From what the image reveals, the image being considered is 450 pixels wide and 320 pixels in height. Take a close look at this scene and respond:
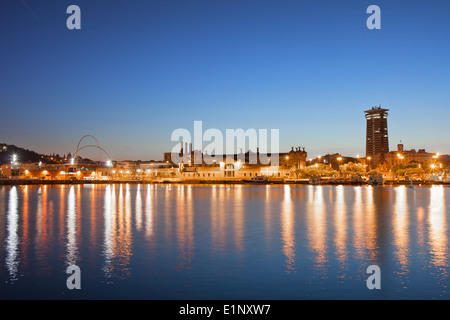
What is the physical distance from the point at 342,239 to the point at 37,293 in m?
15.6

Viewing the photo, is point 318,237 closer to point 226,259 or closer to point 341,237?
point 341,237

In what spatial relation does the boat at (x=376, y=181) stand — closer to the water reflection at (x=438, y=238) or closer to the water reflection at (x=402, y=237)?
the water reflection at (x=402, y=237)

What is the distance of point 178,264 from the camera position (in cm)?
1689

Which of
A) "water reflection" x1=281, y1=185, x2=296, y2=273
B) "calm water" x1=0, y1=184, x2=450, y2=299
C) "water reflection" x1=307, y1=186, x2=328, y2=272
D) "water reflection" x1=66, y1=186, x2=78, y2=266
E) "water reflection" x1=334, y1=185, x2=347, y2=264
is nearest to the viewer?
"calm water" x1=0, y1=184, x2=450, y2=299

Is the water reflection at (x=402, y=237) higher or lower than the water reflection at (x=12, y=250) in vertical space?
lower

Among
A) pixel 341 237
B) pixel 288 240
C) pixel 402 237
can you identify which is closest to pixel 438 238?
pixel 402 237

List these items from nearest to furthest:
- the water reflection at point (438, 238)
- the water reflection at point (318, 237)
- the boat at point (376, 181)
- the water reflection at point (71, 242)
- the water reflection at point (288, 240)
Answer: the water reflection at point (288, 240) → the water reflection at point (318, 237) → the water reflection at point (438, 238) → the water reflection at point (71, 242) → the boat at point (376, 181)

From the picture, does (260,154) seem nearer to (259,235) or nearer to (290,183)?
(290,183)

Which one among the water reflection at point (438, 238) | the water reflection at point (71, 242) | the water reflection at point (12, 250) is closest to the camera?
the water reflection at point (12, 250)

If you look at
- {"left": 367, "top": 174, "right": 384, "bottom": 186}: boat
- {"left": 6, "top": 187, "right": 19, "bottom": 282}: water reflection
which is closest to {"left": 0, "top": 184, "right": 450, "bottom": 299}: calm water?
{"left": 6, "top": 187, "right": 19, "bottom": 282}: water reflection

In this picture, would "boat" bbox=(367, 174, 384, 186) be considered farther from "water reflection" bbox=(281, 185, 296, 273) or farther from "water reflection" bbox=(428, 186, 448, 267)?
"water reflection" bbox=(281, 185, 296, 273)

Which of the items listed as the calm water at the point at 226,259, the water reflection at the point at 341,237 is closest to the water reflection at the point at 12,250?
the calm water at the point at 226,259
